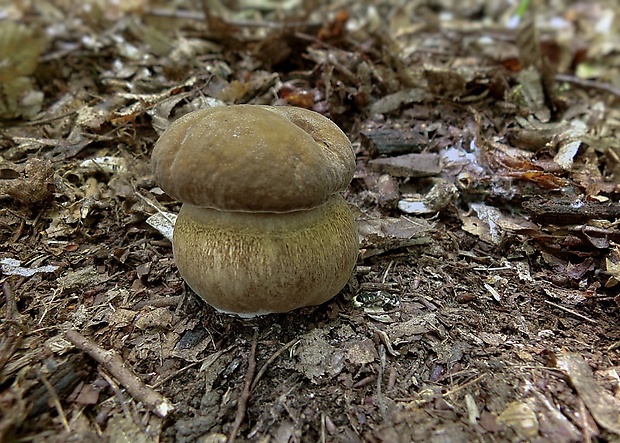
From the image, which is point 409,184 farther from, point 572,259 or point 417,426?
point 417,426

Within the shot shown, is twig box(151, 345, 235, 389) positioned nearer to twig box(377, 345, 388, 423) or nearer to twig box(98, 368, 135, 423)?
twig box(98, 368, 135, 423)

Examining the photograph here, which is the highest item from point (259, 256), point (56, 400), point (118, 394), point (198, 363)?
point (259, 256)

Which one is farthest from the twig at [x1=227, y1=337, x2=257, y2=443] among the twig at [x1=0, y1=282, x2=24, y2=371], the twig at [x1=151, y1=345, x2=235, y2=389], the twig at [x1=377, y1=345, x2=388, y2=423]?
the twig at [x1=0, y1=282, x2=24, y2=371]

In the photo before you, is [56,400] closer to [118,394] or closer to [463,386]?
[118,394]

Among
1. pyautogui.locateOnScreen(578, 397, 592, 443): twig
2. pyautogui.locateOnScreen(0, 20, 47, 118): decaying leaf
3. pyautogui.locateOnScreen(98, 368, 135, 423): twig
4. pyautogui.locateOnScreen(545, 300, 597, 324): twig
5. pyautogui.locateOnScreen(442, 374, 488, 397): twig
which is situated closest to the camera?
pyautogui.locateOnScreen(578, 397, 592, 443): twig

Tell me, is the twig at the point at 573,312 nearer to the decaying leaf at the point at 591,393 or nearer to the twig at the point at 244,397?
the decaying leaf at the point at 591,393

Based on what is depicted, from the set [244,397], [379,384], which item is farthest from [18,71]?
[379,384]
